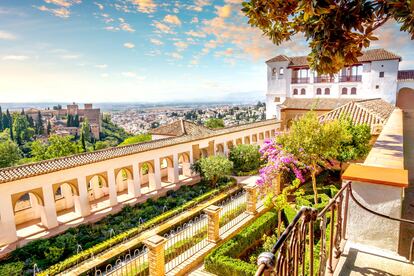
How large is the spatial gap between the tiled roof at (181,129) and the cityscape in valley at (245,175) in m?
0.20

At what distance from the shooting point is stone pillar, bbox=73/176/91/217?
14.4 m

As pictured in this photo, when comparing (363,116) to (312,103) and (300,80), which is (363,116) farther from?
(300,80)

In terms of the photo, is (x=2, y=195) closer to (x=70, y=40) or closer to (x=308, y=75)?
(x=70, y=40)

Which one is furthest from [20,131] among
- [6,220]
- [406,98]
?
[406,98]

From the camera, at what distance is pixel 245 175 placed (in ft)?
69.1

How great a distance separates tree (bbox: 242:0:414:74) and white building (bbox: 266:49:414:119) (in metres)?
24.2

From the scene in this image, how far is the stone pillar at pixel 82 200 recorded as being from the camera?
14.4 meters

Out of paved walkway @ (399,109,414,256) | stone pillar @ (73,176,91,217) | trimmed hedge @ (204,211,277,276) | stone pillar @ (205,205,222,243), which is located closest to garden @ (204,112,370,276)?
trimmed hedge @ (204,211,277,276)

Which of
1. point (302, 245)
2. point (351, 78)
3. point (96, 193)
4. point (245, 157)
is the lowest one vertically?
point (96, 193)

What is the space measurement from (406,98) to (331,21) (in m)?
36.0

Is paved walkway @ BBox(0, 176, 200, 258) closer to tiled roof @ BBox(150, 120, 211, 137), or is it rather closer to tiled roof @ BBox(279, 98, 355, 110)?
tiled roof @ BBox(150, 120, 211, 137)

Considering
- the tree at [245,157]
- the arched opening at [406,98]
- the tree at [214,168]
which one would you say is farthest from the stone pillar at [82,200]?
the arched opening at [406,98]

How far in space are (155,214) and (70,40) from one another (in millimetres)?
20414

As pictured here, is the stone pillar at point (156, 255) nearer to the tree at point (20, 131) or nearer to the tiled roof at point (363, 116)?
the tiled roof at point (363, 116)
